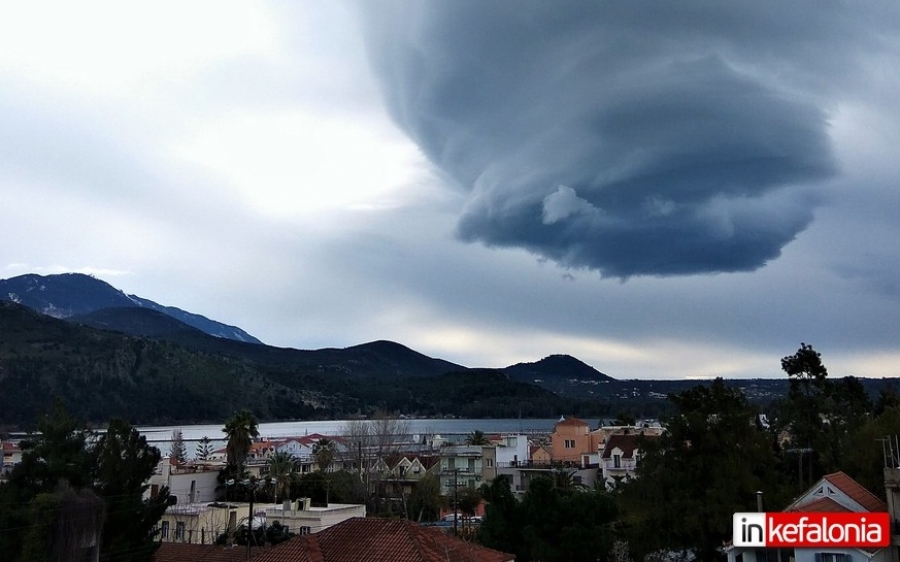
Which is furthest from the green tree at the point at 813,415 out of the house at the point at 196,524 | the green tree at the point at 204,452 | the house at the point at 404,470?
the green tree at the point at 204,452

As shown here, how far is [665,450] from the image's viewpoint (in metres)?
32.8

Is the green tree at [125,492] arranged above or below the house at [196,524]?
above

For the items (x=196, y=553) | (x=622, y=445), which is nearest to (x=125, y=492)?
(x=196, y=553)

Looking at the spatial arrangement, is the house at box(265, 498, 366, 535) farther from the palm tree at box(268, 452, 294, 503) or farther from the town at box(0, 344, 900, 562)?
the palm tree at box(268, 452, 294, 503)

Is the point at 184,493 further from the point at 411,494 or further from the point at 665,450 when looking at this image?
the point at 665,450

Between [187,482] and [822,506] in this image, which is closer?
[822,506]

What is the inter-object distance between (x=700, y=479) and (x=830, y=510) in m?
6.71

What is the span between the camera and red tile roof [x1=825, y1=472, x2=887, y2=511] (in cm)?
2676

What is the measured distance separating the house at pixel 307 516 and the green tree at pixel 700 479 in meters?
17.5

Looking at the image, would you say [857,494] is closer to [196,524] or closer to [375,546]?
[375,546]

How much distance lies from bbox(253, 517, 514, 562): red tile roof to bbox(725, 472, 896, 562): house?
8541 mm

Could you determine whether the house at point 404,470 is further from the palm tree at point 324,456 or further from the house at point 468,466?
the palm tree at point 324,456

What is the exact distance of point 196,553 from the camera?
37250 millimetres

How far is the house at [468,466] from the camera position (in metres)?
74.8
